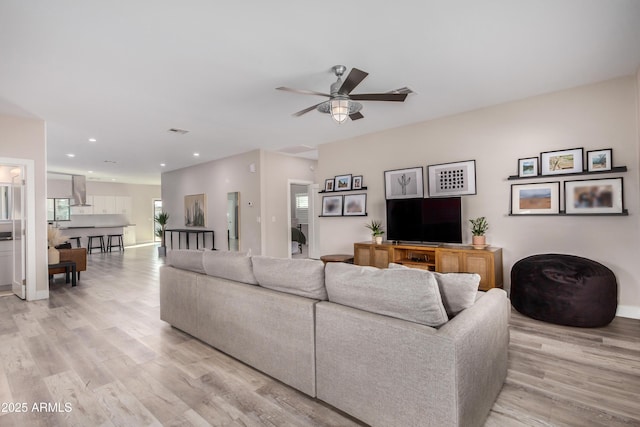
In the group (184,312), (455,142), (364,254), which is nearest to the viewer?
(184,312)

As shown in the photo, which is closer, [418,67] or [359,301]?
[359,301]

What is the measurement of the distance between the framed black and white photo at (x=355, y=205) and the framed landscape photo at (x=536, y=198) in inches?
89.4

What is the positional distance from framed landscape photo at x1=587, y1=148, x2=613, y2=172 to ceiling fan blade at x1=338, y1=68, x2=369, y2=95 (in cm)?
281

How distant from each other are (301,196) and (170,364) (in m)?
7.93

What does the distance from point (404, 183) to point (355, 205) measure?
3.30 feet

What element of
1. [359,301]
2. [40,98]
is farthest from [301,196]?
[359,301]

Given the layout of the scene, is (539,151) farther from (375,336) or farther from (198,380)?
(198,380)

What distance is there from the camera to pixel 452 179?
15.0ft

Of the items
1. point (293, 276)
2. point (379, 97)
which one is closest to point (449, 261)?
point (379, 97)

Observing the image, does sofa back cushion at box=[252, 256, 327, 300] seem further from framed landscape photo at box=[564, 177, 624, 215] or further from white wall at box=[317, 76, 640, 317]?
framed landscape photo at box=[564, 177, 624, 215]

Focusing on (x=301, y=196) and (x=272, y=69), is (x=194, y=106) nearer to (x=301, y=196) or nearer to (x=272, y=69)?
(x=272, y=69)

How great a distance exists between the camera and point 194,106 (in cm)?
407

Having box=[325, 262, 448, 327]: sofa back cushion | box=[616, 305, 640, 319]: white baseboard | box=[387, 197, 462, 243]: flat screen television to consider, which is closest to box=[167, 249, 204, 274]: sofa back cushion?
box=[325, 262, 448, 327]: sofa back cushion

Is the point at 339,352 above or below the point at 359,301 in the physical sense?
below
